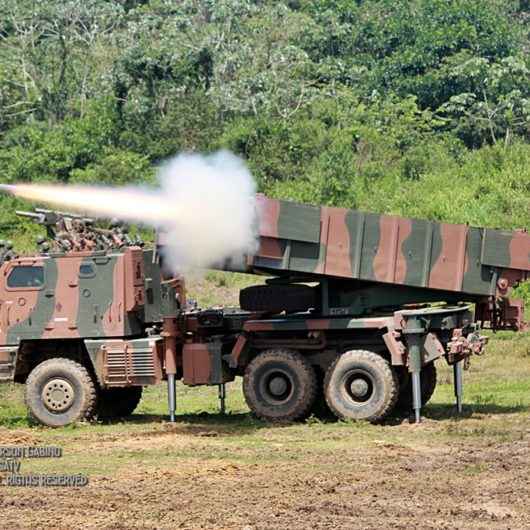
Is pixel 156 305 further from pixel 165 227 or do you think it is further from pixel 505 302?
pixel 505 302

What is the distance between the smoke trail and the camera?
20.1m

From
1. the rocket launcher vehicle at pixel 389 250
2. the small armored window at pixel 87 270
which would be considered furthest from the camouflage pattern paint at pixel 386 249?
the small armored window at pixel 87 270

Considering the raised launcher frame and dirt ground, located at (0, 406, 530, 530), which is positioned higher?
the raised launcher frame

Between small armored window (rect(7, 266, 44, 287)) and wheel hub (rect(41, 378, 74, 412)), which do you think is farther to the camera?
small armored window (rect(7, 266, 44, 287))

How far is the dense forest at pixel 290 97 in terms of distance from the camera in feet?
137

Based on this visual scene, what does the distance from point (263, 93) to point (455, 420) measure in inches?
1120

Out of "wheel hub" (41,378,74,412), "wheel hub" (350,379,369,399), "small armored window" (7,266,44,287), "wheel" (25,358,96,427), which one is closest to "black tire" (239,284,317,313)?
"wheel hub" (350,379,369,399)

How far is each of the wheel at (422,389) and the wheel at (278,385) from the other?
56.7 inches

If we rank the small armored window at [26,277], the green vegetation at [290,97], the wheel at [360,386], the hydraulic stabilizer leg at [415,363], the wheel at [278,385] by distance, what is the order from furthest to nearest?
the green vegetation at [290,97] → the small armored window at [26,277] → the wheel at [278,385] → the wheel at [360,386] → the hydraulic stabilizer leg at [415,363]

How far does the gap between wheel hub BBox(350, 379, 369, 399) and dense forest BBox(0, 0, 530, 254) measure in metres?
18.2

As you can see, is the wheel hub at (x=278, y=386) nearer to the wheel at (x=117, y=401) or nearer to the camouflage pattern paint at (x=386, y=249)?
the camouflage pattern paint at (x=386, y=249)

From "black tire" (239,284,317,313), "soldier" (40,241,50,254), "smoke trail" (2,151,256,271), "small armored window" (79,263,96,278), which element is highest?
"smoke trail" (2,151,256,271)

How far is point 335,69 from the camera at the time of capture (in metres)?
52.6

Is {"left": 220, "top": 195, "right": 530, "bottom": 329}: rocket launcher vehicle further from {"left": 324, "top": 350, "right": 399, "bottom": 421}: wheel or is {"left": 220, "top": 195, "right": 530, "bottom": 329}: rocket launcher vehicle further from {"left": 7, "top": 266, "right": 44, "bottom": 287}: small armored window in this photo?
{"left": 7, "top": 266, "right": 44, "bottom": 287}: small armored window
